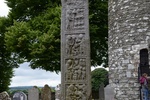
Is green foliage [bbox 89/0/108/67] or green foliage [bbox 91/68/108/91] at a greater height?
green foliage [bbox 89/0/108/67]

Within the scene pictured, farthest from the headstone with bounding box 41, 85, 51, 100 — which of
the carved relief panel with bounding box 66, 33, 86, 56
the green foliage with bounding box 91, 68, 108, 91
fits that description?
the green foliage with bounding box 91, 68, 108, 91

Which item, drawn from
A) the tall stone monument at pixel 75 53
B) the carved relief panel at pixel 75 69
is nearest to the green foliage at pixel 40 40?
the tall stone monument at pixel 75 53

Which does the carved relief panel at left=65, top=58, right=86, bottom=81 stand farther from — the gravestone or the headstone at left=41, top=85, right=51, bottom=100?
the headstone at left=41, top=85, right=51, bottom=100

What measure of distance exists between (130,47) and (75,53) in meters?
8.54

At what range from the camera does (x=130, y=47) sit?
575 inches

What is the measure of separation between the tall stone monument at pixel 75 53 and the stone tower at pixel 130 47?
8.25 metres

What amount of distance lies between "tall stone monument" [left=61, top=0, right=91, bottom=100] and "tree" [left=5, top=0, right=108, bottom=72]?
37.3 ft

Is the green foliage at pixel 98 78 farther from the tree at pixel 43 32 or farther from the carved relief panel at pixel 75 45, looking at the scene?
the carved relief panel at pixel 75 45

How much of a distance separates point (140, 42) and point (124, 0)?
6.45 feet

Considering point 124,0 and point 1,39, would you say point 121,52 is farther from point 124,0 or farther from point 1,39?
point 1,39

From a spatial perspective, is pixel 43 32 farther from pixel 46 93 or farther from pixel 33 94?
pixel 33 94

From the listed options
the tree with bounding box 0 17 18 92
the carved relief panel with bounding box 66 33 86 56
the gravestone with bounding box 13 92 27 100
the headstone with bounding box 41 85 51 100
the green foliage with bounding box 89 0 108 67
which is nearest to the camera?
the carved relief panel with bounding box 66 33 86 56

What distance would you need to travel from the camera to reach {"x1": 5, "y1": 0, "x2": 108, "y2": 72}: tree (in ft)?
59.5

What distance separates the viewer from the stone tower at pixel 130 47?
47.3ft
